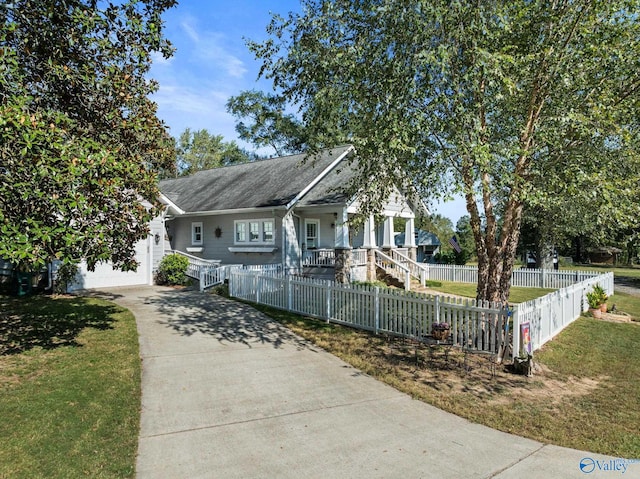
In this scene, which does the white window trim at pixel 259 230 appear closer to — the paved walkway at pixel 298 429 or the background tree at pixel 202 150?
the paved walkway at pixel 298 429

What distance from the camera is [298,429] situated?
5441 millimetres

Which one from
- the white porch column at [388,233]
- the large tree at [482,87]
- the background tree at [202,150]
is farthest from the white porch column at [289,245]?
the background tree at [202,150]

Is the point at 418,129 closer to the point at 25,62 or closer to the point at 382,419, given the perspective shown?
the point at 382,419

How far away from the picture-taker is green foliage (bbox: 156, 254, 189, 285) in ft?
60.3

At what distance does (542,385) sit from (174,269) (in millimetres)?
15242

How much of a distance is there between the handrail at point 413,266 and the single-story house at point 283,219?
0.63m

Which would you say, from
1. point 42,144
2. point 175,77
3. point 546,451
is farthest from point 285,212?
point 546,451

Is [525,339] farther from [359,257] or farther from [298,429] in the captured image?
[359,257]

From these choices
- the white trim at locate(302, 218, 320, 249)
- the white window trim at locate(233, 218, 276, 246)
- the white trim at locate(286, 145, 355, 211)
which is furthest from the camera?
the white trim at locate(302, 218, 320, 249)

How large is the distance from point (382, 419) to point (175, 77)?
401 inches

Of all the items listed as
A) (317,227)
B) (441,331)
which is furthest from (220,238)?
(441,331)

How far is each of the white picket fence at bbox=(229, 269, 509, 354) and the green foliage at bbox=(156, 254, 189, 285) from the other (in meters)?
5.55

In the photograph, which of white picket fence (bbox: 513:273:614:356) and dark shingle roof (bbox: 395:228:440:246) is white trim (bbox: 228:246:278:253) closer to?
white picket fence (bbox: 513:273:614:356)

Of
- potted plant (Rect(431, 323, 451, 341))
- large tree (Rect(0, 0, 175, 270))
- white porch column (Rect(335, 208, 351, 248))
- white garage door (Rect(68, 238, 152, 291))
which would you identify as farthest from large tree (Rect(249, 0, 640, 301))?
white garage door (Rect(68, 238, 152, 291))
